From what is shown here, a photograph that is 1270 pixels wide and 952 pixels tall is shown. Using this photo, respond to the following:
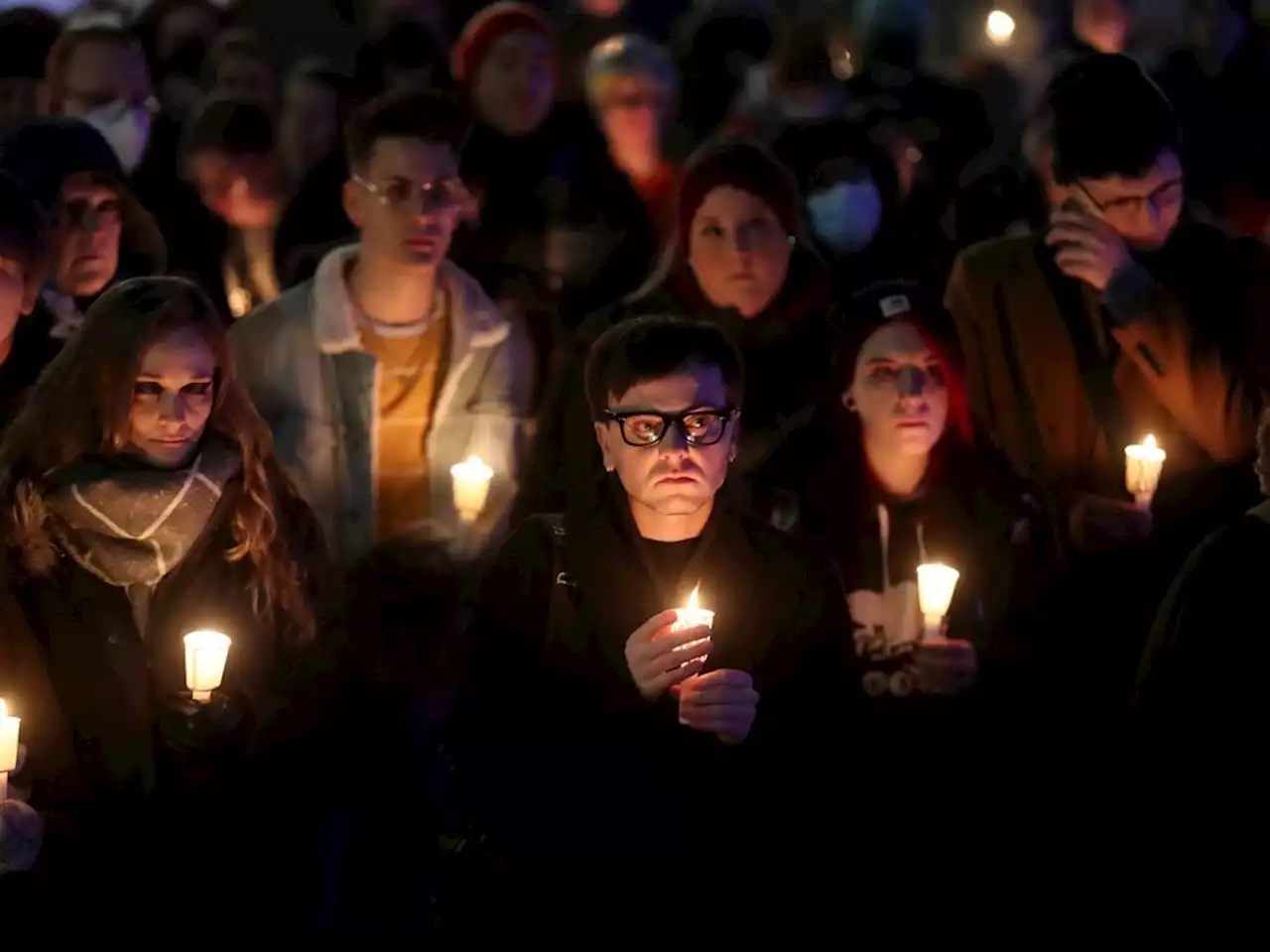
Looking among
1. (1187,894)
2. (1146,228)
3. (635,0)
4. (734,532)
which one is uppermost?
(635,0)

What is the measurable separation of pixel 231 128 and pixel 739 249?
202 cm

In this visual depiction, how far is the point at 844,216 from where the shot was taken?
5.52m

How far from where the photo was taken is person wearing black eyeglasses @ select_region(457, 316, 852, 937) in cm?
327

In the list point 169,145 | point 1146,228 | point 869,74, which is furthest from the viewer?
point 869,74

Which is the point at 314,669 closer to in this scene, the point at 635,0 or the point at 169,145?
the point at 169,145

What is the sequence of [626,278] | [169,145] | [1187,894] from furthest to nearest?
[169,145]
[626,278]
[1187,894]

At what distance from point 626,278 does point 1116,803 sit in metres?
2.67

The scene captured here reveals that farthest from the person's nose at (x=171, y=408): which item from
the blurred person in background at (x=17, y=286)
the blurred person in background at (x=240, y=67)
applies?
A: the blurred person in background at (x=240, y=67)

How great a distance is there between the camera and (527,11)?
19.7ft

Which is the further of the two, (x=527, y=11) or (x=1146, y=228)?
(x=527, y=11)

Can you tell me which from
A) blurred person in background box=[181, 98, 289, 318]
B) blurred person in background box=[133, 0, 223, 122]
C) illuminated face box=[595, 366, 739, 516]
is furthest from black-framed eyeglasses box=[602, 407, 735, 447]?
blurred person in background box=[133, 0, 223, 122]

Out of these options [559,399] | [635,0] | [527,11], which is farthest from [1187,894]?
[635,0]

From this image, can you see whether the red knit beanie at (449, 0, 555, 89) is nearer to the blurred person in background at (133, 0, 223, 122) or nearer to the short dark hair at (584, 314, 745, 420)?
the blurred person in background at (133, 0, 223, 122)

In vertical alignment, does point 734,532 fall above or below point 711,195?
below
